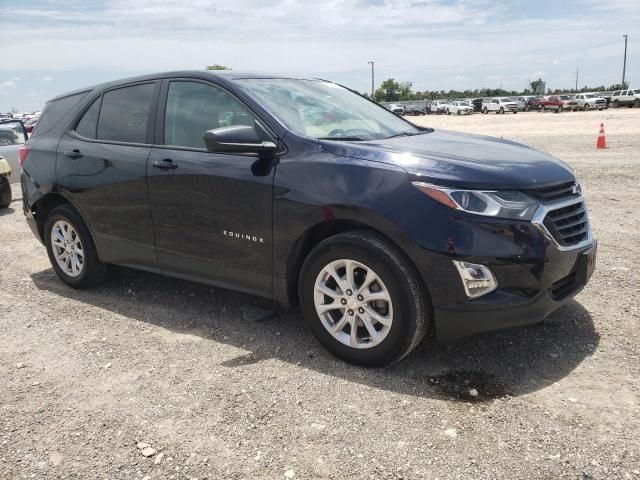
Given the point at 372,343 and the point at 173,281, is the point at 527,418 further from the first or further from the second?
the point at 173,281

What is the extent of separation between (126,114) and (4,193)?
5.99 m

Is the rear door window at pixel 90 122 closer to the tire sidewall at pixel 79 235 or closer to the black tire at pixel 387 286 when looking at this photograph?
the tire sidewall at pixel 79 235

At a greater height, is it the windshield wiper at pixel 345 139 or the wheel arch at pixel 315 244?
the windshield wiper at pixel 345 139

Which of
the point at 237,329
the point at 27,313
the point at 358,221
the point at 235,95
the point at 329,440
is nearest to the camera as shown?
the point at 329,440

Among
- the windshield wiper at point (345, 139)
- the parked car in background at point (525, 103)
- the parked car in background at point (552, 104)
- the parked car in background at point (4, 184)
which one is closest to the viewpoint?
the windshield wiper at point (345, 139)

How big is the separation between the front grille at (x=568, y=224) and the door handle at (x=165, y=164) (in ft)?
8.27

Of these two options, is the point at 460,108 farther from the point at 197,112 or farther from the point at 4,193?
the point at 197,112

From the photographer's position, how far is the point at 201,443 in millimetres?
2818

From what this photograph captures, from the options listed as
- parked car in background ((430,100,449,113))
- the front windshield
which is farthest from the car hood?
parked car in background ((430,100,449,113))

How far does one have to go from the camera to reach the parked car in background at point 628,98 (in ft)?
156

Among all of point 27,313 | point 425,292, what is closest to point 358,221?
point 425,292

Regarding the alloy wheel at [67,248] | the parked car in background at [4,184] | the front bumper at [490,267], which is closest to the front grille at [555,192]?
the front bumper at [490,267]

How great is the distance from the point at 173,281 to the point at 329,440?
3001 mm

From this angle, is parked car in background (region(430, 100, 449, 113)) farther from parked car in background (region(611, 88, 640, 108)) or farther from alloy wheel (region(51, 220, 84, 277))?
alloy wheel (region(51, 220, 84, 277))
